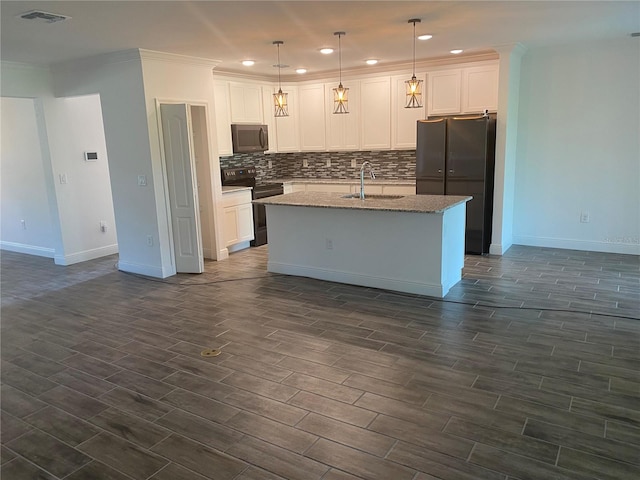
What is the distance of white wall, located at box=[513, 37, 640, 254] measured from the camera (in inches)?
232

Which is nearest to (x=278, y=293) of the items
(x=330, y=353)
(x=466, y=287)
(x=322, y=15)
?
(x=330, y=353)

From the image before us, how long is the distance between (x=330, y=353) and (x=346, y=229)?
6.24ft

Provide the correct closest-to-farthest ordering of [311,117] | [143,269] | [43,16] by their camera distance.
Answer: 1. [43,16]
2. [143,269]
3. [311,117]

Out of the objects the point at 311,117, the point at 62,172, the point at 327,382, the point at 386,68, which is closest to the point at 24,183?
the point at 62,172

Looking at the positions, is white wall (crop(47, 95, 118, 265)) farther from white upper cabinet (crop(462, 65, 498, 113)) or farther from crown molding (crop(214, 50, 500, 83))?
white upper cabinet (crop(462, 65, 498, 113))

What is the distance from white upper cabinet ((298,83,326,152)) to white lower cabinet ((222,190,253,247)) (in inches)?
63.2

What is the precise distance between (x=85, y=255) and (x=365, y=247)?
175 inches

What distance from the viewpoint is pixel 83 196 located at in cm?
686

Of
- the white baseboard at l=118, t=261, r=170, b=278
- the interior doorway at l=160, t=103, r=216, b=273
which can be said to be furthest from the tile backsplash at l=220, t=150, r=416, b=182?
the white baseboard at l=118, t=261, r=170, b=278

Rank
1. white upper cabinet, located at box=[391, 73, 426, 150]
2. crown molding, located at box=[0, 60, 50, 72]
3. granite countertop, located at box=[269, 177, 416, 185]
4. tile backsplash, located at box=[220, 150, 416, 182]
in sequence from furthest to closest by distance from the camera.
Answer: tile backsplash, located at box=[220, 150, 416, 182]
granite countertop, located at box=[269, 177, 416, 185]
white upper cabinet, located at box=[391, 73, 426, 150]
crown molding, located at box=[0, 60, 50, 72]

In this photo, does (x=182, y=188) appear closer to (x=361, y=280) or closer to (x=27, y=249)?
(x=361, y=280)

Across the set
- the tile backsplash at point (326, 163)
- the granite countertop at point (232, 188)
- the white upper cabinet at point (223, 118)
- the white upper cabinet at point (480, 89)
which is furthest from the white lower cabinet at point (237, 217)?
the white upper cabinet at point (480, 89)

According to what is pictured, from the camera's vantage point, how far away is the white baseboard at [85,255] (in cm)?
674

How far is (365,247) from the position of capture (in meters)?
5.11
